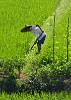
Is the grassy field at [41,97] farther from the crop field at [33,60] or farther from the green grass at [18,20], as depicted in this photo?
the green grass at [18,20]

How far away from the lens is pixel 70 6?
12570 mm

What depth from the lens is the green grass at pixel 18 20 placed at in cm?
836

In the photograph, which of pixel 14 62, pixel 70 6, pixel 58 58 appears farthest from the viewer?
pixel 70 6

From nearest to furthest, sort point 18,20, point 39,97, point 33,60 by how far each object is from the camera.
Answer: point 39,97
point 33,60
point 18,20

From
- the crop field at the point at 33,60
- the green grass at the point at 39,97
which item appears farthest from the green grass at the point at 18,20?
the green grass at the point at 39,97

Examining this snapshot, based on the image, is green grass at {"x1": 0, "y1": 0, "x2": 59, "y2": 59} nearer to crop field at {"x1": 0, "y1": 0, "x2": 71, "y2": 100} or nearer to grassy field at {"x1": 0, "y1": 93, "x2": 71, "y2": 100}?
crop field at {"x1": 0, "y1": 0, "x2": 71, "y2": 100}

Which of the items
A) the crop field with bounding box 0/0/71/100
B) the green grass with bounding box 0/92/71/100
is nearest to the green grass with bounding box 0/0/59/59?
the crop field with bounding box 0/0/71/100

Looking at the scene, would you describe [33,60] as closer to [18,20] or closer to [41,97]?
[41,97]

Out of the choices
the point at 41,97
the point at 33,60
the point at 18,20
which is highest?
the point at 18,20

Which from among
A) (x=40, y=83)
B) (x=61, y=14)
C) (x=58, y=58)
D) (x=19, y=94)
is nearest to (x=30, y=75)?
(x=40, y=83)

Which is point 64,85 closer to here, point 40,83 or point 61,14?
point 40,83

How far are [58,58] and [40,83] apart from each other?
132cm

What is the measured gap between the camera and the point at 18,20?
427 inches

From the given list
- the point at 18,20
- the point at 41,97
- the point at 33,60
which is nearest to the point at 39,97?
the point at 41,97
